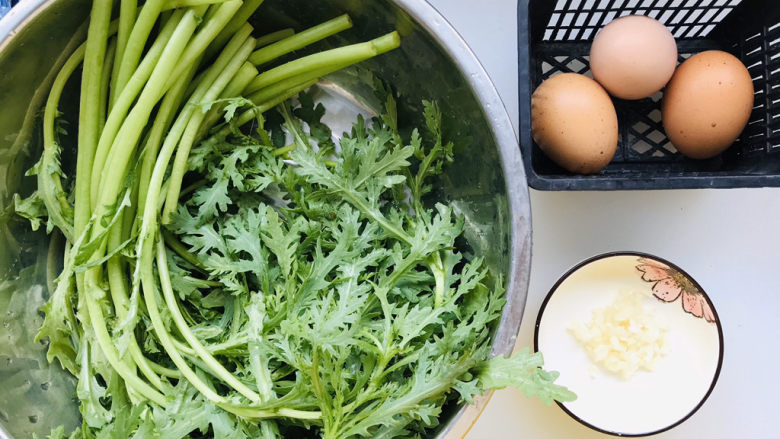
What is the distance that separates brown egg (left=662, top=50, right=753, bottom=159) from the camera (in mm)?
732

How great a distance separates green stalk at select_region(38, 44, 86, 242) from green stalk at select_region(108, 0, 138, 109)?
0.05 meters

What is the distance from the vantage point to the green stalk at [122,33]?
2.13 ft

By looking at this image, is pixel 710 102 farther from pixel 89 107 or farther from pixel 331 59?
pixel 89 107

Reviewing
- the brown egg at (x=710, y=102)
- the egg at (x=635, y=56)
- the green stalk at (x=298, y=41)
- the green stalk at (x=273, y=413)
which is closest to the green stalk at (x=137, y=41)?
the green stalk at (x=298, y=41)

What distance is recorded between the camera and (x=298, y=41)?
74cm

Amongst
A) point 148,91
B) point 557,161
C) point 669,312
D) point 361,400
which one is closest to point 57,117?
point 148,91

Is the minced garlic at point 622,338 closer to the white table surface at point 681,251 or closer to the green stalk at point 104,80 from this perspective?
the white table surface at point 681,251

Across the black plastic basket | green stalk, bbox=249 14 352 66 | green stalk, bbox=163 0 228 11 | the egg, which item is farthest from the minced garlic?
green stalk, bbox=163 0 228 11

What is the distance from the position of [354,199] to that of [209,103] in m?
0.20

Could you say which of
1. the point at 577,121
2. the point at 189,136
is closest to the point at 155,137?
the point at 189,136

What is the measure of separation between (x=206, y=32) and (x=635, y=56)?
0.51m

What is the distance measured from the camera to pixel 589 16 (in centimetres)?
80

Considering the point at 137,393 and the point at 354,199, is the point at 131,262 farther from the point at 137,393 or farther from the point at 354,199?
the point at 354,199

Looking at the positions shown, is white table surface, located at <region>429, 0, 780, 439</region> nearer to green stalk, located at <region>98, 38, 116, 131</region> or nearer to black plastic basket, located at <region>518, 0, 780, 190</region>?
black plastic basket, located at <region>518, 0, 780, 190</region>
